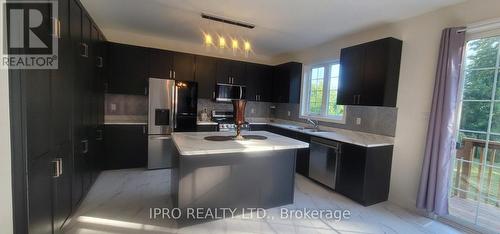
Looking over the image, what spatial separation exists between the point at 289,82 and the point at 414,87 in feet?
7.67

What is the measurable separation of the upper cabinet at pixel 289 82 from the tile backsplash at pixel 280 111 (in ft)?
0.95

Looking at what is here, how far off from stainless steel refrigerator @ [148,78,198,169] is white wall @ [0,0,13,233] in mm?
2554

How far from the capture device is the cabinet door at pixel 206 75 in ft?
14.4

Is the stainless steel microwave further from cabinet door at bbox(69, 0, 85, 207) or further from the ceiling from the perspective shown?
cabinet door at bbox(69, 0, 85, 207)

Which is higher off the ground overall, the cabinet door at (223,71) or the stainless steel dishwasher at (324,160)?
the cabinet door at (223,71)

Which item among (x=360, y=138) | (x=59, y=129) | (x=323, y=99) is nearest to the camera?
(x=59, y=129)

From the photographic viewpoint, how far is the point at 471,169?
2.38m

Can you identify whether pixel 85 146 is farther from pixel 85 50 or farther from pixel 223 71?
pixel 223 71

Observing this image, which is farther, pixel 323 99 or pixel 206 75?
pixel 206 75

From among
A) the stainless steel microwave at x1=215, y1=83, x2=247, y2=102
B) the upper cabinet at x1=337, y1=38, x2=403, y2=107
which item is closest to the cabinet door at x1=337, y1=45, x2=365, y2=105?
the upper cabinet at x1=337, y1=38, x2=403, y2=107

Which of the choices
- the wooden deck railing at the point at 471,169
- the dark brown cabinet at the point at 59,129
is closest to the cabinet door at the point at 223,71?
the dark brown cabinet at the point at 59,129

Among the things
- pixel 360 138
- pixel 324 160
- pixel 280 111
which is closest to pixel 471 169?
pixel 360 138

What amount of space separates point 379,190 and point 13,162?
11.9ft

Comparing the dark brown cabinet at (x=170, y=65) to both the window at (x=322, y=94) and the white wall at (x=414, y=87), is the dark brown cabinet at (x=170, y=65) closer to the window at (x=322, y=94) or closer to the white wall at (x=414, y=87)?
the window at (x=322, y=94)
